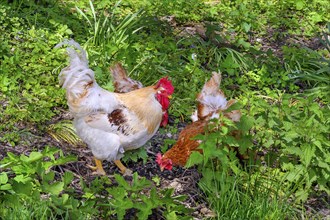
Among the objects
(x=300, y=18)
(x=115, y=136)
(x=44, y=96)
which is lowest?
(x=300, y=18)

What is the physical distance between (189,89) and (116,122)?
145 cm

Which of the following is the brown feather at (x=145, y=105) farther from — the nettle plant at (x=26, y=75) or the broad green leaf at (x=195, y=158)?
the nettle plant at (x=26, y=75)

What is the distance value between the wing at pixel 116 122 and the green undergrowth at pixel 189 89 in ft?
1.16

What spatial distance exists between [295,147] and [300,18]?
3543mm

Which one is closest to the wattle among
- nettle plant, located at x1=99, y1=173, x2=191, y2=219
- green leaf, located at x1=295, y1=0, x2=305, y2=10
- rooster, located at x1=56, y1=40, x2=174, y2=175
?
rooster, located at x1=56, y1=40, x2=174, y2=175

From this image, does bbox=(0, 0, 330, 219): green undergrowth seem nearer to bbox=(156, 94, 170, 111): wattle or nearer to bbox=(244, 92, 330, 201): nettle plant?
bbox=(244, 92, 330, 201): nettle plant

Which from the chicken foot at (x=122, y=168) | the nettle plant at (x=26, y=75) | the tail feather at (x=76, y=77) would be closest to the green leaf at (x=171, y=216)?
the chicken foot at (x=122, y=168)

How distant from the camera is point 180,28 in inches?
279

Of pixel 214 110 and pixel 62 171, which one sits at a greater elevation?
pixel 214 110

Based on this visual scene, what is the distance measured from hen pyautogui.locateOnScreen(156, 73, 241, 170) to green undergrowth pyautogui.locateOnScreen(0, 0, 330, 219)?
0.11m

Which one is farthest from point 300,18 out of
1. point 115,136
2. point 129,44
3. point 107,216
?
point 107,216

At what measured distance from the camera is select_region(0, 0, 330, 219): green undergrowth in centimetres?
409

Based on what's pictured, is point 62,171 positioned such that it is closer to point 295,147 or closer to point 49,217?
point 49,217

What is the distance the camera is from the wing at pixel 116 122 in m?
4.49
